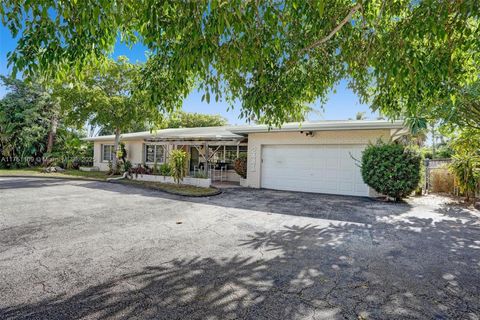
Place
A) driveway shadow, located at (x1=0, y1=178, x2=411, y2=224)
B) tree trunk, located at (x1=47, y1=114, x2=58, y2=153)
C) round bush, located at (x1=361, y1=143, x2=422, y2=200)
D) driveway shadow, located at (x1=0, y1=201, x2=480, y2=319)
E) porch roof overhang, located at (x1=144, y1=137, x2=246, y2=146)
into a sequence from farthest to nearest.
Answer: tree trunk, located at (x1=47, y1=114, x2=58, y2=153), porch roof overhang, located at (x1=144, y1=137, x2=246, y2=146), round bush, located at (x1=361, y1=143, x2=422, y2=200), driveway shadow, located at (x1=0, y1=178, x2=411, y2=224), driveway shadow, located at (x1=0, y1=201, x2=480, y2=319)

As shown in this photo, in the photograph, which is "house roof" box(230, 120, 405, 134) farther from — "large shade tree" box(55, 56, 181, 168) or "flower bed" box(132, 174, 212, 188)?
"large shade tree" box(55, 56, 181, 168)

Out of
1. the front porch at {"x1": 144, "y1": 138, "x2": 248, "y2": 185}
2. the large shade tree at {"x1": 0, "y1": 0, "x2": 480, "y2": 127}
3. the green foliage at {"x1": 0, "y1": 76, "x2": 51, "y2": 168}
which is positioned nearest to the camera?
the large shade tree at {"x1": 0, "y1": 0, "x2": 480, "y2": 127}

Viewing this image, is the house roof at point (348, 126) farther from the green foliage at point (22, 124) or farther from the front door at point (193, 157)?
the green foliage at point (22, 124)

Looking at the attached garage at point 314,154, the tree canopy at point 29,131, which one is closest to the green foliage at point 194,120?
the tree canopy at point 29,131

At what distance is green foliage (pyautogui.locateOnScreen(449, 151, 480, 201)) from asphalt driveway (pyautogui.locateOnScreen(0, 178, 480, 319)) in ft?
10.3

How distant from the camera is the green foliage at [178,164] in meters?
12.9

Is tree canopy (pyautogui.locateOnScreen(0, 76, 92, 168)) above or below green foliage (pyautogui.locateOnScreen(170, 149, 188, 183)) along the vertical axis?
above

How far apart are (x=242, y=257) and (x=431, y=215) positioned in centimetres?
667

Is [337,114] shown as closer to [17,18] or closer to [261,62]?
[261,62]

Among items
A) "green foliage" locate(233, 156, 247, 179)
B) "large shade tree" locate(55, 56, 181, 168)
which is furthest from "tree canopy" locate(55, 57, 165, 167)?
"green foliage" locate(233, 156, 247, 179)

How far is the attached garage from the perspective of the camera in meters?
11.3

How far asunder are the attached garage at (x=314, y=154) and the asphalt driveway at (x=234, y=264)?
4.09 metres

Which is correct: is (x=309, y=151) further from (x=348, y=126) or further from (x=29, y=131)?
(x=29, y=131)

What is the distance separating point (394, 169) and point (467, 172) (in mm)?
3113
